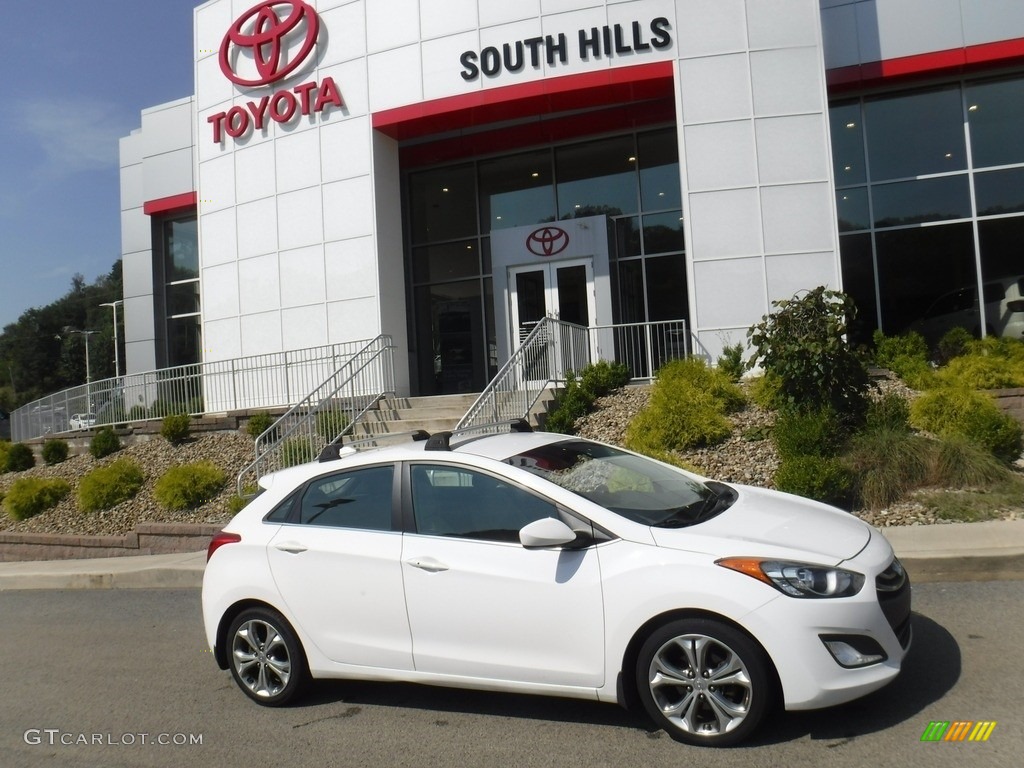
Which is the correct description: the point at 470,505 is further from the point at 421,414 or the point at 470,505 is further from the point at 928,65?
the point at 928,65

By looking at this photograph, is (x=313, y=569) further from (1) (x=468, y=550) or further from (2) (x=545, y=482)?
(2) (x=545, y=482)

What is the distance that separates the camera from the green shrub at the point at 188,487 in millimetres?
12688

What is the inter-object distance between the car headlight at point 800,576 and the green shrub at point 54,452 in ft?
55.0

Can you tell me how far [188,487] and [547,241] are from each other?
8814mm

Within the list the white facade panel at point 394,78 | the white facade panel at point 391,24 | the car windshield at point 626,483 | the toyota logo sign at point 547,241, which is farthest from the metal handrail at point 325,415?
the car windshield at point 626,483

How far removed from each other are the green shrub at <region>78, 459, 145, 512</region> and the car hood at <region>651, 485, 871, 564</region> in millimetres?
11729

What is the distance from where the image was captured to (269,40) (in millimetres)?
18031

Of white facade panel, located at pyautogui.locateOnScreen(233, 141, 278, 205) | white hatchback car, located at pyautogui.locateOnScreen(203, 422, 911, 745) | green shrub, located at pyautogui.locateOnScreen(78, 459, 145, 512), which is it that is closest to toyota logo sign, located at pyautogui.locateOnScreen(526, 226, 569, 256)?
white facade panel, located at pyautogui.locateOnScreen(233, 141, 278, 205)

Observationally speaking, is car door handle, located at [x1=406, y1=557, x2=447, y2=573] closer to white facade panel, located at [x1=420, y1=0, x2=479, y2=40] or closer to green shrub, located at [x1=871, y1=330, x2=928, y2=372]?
green shrub, located at [x1=871, y1=330, x2=928, y2=372]

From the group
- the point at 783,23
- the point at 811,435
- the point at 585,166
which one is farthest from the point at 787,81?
the point at 811,435

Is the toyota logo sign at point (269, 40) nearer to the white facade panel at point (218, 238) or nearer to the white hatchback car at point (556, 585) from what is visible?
the white facade panel at point (218, 238)

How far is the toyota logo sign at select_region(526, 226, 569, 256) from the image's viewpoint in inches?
695

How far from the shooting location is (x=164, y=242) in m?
24.4

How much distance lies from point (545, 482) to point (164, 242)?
74.0 feet
